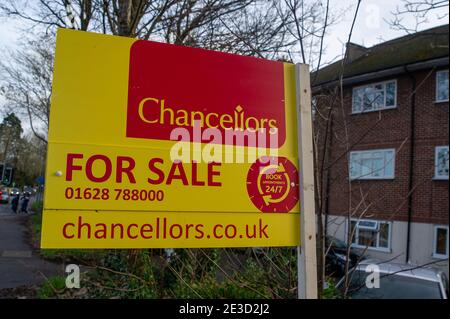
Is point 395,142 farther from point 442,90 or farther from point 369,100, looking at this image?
point 442,90

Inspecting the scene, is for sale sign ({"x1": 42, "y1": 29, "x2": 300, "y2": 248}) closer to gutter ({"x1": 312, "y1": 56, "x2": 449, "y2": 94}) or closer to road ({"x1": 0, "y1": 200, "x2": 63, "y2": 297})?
gutter ({"x1": 312, "y1": 56, "x2": 449, "y2": 94})

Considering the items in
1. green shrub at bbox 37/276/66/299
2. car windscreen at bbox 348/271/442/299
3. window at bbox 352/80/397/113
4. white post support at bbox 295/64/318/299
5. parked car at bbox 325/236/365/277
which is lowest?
green shrub at bbox 37/276/66/299

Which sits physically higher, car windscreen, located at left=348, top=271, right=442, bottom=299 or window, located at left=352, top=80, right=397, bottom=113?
window, located at left=352, top=80, right=397, bottom=113

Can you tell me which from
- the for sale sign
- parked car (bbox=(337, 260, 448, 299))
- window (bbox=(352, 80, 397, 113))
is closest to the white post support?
the for sale sign

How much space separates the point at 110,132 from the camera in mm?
1858

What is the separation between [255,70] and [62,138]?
103 cm

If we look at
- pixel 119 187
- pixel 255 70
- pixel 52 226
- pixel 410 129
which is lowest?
pixel 52 226

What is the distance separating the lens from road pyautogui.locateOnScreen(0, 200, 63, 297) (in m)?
7.72

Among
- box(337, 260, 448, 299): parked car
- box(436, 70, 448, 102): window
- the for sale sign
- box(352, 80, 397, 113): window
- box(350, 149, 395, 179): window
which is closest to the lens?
the for sale sign

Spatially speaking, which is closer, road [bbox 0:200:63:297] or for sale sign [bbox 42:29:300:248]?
for sale sign [bbox 42:29:300:248]

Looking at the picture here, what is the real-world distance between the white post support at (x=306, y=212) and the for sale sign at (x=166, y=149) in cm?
4
